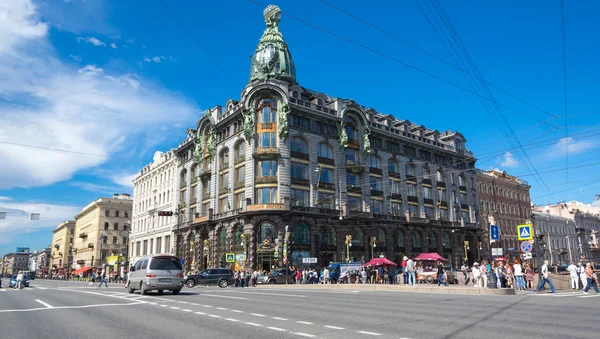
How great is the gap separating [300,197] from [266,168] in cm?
522

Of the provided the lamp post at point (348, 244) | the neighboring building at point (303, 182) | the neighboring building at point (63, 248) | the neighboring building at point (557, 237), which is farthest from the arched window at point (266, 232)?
the neighboring building at point (63, 248)

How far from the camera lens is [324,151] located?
56312 millimetres

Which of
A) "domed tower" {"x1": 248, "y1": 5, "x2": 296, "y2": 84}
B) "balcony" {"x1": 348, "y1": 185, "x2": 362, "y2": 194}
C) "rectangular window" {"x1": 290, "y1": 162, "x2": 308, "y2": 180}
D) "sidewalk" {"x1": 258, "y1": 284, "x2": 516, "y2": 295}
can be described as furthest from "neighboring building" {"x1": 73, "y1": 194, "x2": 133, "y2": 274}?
"sidewalk" {"x1": 258, "y1": 284, "x2": 516, "y2": 295}

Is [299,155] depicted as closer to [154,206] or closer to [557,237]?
[154,206]

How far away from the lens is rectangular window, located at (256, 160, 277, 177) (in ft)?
167

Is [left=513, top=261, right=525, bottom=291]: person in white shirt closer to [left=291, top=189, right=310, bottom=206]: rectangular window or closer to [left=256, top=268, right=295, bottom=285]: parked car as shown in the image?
[left=256, top=268, right=295, bottom=285]: parked car

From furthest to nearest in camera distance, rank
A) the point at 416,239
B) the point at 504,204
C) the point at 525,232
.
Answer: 1. the point at 504,204
2. the point at 416,239
3. the point at 525,232

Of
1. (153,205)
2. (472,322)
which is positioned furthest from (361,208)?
(472,322)

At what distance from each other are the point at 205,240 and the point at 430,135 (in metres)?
40.6

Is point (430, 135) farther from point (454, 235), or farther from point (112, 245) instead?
point (112, 245)

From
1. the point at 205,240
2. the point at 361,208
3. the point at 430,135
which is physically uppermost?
the point at 430,135

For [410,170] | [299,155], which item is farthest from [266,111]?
[410,170]

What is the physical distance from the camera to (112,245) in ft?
321

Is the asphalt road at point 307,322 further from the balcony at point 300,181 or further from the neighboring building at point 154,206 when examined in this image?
the neighboring building at point 154,206
